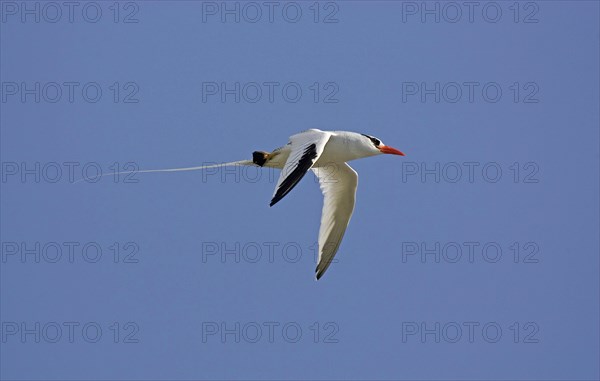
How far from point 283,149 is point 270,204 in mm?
3422

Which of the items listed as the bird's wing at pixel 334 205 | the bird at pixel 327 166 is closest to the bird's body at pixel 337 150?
the bird at pixel 327 166

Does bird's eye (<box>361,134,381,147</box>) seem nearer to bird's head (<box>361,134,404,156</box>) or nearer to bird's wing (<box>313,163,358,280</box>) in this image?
bird's head (<box>361,134,404,156</box>)

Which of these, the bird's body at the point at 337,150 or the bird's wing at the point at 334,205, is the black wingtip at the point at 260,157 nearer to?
the bird's body at the point at 337,150

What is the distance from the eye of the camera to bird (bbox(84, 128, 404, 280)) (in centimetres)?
1157

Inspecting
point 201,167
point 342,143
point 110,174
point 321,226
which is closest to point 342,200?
point 321,226

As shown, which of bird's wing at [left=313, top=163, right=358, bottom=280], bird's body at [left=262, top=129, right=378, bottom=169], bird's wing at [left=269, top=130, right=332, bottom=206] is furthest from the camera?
bird's wing at [left=313, top=163, right=358, bottom=280]

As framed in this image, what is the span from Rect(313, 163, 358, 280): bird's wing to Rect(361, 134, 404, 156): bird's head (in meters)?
0.77

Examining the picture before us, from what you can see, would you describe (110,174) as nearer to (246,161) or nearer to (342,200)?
(246,161)

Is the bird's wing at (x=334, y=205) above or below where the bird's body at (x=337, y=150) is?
below

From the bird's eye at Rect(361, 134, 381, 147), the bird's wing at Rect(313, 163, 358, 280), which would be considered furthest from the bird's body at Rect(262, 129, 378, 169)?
the bird's wing at Rect(313, 163, 358, 280)

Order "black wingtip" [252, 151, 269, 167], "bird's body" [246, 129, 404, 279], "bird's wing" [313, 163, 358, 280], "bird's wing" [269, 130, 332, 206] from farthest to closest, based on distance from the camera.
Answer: "bird's wing" [313, 163, 358, 280]
"black wingtip" [252, 151, 269, 167]
"bird's body" [246, 129, 404, 279]
"bird's wing" [269, 130, 332, 206]

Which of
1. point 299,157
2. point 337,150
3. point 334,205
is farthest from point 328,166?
point 299,157

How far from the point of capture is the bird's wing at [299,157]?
10.8 m

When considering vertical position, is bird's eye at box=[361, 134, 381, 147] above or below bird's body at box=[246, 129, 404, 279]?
above
